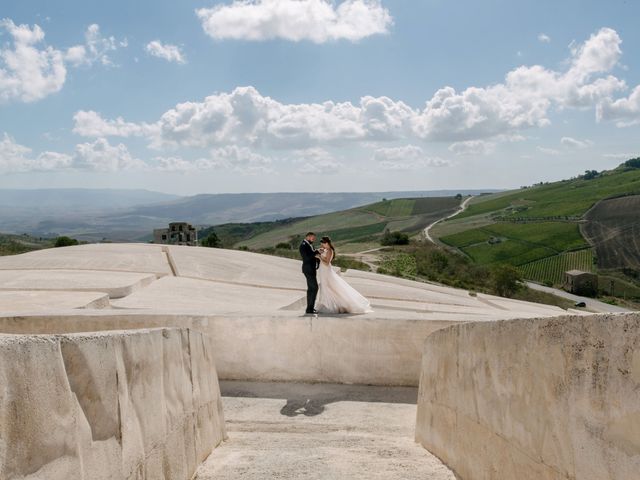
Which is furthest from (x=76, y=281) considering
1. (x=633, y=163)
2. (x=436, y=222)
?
(x=633, y=163)

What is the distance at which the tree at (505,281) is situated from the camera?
63.6m

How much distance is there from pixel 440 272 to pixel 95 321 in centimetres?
6246

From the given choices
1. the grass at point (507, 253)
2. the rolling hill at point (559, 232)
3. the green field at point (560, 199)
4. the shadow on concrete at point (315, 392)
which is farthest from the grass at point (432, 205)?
the shadow on concrete at point (315, 392)

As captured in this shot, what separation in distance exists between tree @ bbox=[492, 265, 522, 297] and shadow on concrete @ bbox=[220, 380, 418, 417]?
57418 millimetres

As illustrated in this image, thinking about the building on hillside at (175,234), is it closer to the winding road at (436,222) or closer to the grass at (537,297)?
the grass at (537,297)

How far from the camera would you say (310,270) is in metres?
9.52

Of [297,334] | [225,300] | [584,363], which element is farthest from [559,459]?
[225,300]

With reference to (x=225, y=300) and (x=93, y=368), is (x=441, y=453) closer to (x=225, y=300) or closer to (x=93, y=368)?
(x=93, y=368)

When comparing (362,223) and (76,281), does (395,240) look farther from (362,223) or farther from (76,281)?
(76,281)

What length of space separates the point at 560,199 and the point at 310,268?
5528 inches

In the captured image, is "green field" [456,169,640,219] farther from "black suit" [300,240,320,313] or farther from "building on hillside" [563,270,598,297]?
"black suit" [300,240,320,313]

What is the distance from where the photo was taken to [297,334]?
28.0 ft

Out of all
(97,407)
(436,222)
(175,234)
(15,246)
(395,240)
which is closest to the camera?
(97,407)

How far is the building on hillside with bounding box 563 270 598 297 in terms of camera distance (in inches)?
3127
